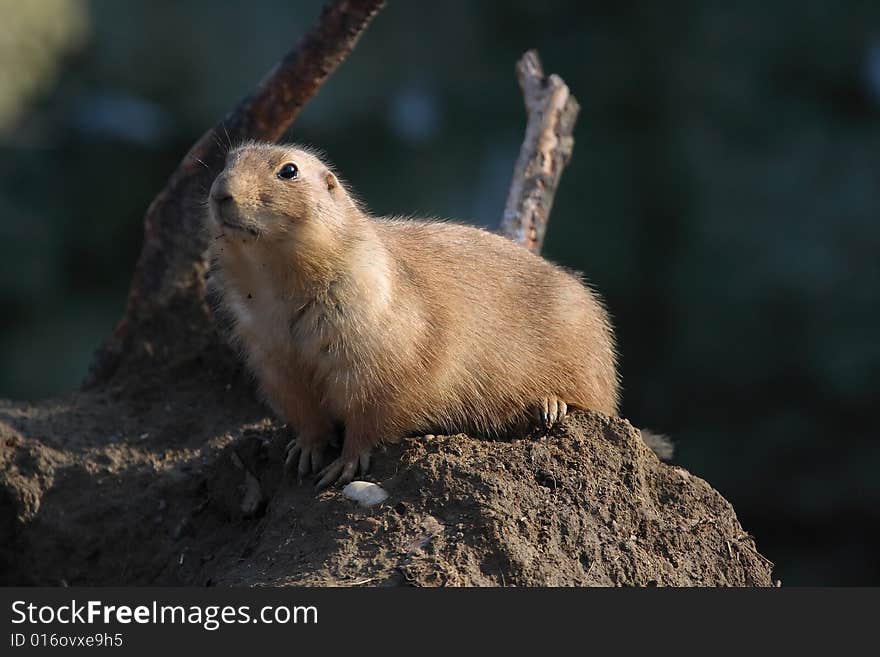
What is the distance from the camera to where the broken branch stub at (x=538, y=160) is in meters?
6.70

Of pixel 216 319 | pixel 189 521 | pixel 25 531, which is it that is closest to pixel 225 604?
pixel 189 521

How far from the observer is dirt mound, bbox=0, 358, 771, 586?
13.8 ft

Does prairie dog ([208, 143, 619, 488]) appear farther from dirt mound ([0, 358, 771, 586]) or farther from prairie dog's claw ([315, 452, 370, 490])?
dirt mound ([0, 358, 771, 586])

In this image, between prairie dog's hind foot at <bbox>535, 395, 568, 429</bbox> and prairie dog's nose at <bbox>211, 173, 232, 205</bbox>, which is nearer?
prairie dog's nose at <bbox>211, 173, 232, 205</bbox>

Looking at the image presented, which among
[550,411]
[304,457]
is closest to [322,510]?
[304,457]

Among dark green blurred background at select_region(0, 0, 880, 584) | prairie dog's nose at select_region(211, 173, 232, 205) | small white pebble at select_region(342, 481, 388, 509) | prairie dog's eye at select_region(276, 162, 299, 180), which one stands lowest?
small white pebble at select_region(342, 481, 388, 509)

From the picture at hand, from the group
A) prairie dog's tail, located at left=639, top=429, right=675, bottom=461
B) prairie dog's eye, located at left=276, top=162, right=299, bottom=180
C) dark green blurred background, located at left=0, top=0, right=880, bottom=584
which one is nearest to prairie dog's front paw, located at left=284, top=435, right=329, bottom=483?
prairie dog's eye, located at left=276, top=162, right=299, bottom=180

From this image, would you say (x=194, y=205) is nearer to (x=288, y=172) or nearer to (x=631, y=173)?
(x=288, y=172)

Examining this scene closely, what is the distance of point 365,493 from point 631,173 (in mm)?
11283

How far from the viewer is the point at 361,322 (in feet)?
15.0

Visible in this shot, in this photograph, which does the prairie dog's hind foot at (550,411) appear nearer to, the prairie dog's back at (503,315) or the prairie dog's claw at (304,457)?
the prairie dog's back at (503,315)

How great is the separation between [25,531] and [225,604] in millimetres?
2081

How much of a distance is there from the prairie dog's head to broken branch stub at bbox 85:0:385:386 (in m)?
1.71

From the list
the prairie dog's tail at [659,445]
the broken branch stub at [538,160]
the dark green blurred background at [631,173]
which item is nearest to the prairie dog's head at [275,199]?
the prairie dog's tail at [659,445]
